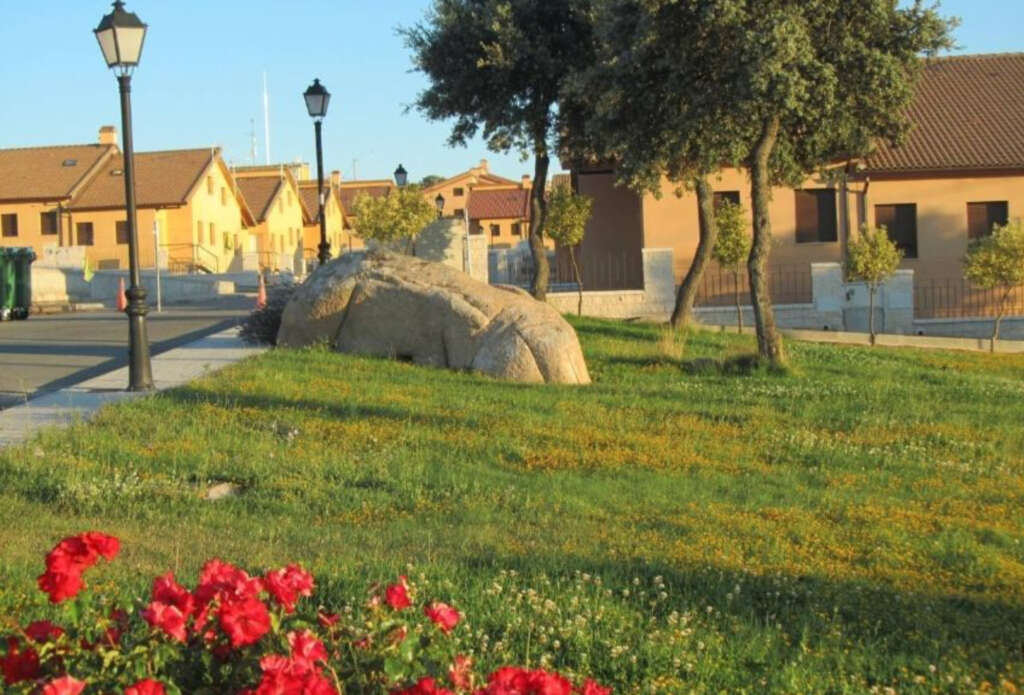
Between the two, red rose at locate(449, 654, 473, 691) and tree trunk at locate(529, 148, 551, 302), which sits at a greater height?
tree trunk at locate(529, 148, 551, 302)

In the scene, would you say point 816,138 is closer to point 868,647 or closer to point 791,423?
point 791,423

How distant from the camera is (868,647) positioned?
17.8 ft

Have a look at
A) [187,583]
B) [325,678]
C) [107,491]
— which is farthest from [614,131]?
[325,678]

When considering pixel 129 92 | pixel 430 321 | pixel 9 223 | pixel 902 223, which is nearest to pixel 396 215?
pixel 902 223

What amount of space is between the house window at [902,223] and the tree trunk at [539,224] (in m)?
10.2

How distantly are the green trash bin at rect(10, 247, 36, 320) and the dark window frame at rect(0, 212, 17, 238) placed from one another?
32.5 m

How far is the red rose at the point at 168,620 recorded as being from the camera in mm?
3428

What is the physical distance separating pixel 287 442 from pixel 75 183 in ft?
188

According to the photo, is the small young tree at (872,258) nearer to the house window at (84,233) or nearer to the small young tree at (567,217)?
the small young tree at (567,217)

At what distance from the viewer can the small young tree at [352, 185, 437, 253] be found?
4706 cm

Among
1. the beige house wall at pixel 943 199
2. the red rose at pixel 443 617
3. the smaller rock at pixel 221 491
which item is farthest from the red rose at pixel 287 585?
the beige house wall at pixel 943 199

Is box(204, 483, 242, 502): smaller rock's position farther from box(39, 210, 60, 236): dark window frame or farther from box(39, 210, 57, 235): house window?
box(39, 210, 57, 235): house window

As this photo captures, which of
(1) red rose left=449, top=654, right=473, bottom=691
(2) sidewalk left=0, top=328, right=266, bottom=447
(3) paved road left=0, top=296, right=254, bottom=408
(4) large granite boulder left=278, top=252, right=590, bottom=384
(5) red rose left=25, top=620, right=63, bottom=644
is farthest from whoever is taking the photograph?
(3) paved road left=0, top=296, right=254, bottom=408

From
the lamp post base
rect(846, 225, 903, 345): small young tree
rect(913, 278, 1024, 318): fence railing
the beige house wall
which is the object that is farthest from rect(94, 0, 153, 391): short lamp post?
the beige house wall
